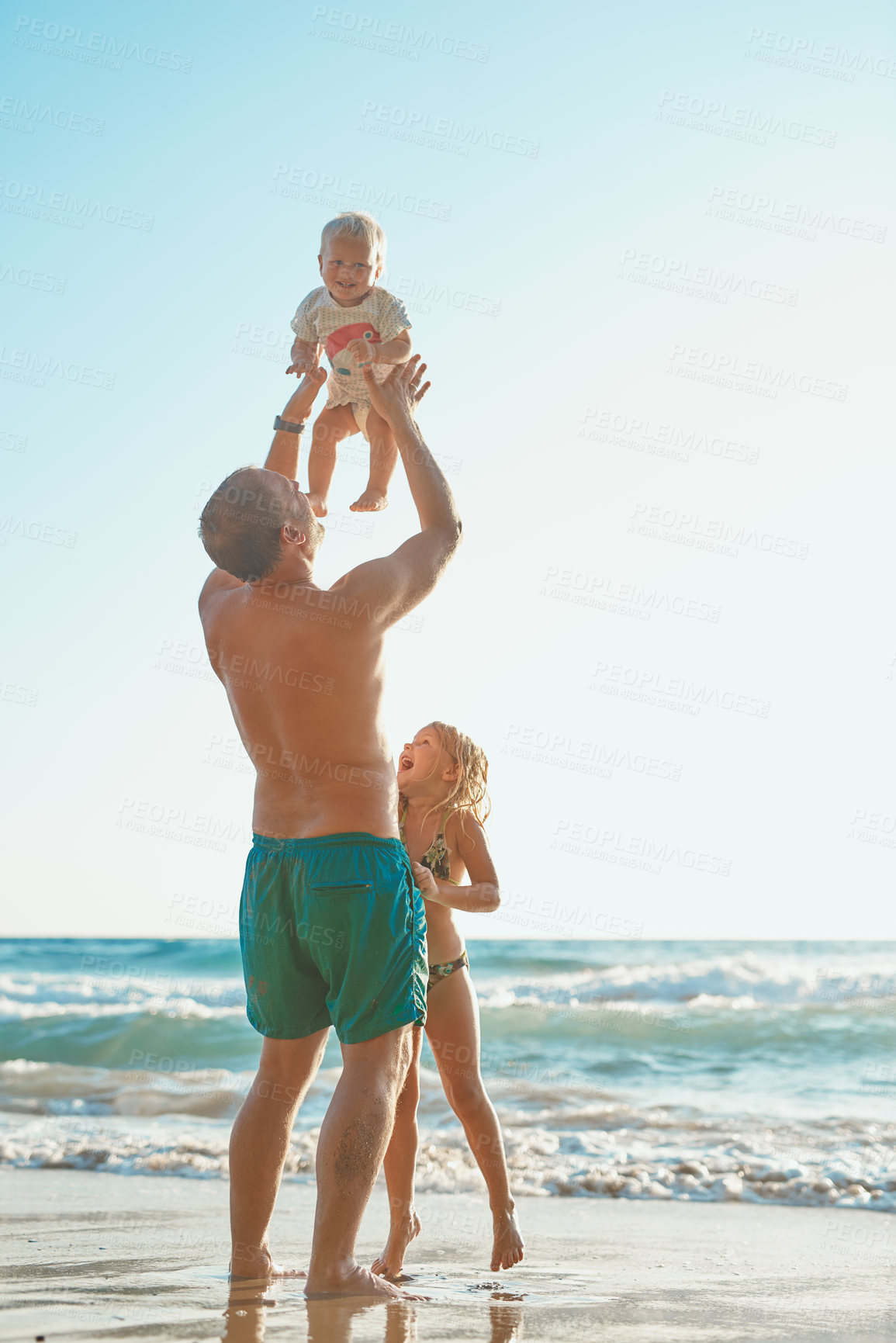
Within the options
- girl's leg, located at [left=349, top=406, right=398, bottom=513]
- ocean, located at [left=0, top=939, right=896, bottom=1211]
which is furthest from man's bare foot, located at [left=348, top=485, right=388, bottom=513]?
ocean, located at [left=0, top=939, right=896, bottom=1211]

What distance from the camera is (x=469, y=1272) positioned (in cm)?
390

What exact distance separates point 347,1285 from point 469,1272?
1.19 meters

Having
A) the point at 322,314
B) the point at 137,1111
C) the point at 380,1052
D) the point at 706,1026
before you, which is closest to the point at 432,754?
the point at 380,1052

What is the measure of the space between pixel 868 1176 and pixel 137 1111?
5334 mm

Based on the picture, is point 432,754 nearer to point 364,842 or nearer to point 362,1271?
point 364,842

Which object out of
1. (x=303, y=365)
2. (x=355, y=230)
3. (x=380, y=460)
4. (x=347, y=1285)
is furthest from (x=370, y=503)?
(x=347, y=1285)

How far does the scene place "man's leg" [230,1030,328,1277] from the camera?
10.6 ft

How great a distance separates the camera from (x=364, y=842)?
121 inches

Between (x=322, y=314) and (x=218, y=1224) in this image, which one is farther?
(x=218, y=1224)

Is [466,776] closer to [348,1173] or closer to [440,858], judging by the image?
[440,858]

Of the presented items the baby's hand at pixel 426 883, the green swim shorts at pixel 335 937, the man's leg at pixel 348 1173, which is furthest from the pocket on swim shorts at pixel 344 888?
the baby's hand at pixel 426 883

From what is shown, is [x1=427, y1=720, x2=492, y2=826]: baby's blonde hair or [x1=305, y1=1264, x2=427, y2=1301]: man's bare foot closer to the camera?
[x1=305, y1=1264, x2=427, y2=1301]: man's bare foot

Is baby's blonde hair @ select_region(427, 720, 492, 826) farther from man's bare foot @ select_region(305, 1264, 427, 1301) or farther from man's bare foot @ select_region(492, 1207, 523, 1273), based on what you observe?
man's bare foot @ select_region(305, 1264, 427, 1301)

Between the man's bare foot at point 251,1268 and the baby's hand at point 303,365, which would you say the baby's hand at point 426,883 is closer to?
the man's bare foot at point 251,1268
